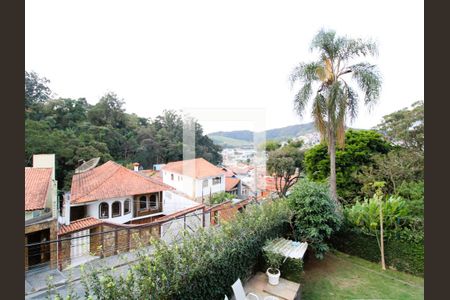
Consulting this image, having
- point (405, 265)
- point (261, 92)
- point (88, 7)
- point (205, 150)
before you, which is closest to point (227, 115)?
point (261, 92)

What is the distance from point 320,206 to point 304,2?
18.4 ft

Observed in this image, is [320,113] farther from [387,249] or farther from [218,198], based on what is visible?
[218,198]

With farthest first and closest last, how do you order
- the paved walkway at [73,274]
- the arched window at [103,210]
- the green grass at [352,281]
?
1. the arched window at [103,210]
2. the green grass at [352,281]
3. the paved walkway at [73,274]

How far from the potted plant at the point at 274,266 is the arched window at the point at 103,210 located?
9456 mm

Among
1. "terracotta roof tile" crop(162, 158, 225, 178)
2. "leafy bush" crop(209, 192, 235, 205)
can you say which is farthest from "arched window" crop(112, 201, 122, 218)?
"leafy bush" crop(209, 192, 235, 205)

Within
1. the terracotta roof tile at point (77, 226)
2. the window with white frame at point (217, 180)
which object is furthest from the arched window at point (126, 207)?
Result: the window with white frame at point (217, 180)

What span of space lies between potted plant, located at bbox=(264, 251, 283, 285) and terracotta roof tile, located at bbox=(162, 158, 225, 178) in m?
11.2

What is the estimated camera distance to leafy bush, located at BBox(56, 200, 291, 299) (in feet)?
7.31

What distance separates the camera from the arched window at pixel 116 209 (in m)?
11.4

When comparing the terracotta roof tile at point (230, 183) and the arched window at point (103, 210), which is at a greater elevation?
the terracotta roof tile at point (230, 183)

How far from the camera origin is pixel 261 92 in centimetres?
1105

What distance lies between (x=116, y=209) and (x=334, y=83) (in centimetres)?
1167

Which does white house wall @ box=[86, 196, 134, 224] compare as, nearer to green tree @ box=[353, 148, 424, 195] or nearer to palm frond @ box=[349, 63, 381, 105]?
green tree @ box=[353, 148, 424, 195]

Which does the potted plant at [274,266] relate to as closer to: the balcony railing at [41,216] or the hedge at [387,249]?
the hedge at [387,249]
